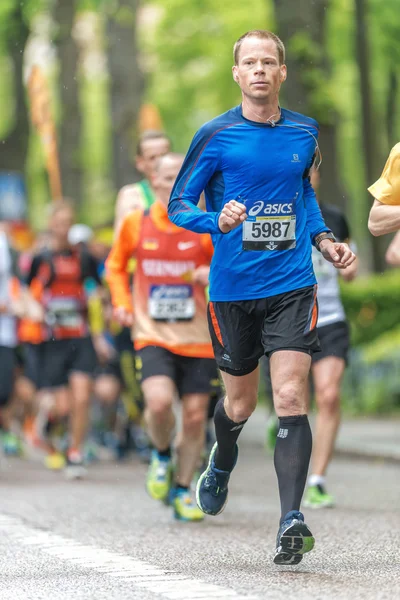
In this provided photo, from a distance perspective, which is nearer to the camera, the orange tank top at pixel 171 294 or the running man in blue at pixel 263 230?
the running man in blue at pixel 263 230

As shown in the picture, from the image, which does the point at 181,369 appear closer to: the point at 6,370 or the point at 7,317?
the point at 7,317

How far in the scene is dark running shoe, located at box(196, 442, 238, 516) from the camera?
734 cm

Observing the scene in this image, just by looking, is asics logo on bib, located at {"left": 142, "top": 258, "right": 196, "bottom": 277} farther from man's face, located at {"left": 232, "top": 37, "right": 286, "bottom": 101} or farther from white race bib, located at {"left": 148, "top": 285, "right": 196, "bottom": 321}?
man's face, located at {"left": 232, "top": 37, "right": 286, "bottom": 101}

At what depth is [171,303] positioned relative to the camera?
9164mm

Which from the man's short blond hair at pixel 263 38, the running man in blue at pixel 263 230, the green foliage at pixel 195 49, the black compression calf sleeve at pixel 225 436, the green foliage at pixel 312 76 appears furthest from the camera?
the green foliage at pixel 195 49

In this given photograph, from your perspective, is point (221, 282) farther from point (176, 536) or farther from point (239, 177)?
point (176, 536)

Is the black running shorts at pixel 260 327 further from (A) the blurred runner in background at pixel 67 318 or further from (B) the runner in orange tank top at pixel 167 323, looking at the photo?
(A) the blurred runner in background at pixel 67 318

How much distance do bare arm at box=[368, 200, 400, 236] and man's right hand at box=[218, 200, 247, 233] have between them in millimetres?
890

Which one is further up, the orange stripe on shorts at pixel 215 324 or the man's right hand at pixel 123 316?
the orange stripe on shorts at pixel 215 324

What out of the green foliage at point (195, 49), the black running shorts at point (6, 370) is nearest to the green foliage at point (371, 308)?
the black running shorts at point (6, 370)

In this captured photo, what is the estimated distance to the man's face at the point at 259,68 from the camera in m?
6.79

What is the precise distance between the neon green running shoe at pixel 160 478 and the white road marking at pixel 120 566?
29.7 inches

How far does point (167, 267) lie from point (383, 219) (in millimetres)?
2385

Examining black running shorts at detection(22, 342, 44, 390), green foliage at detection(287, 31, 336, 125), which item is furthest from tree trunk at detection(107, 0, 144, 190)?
black running shorts at detection(22, 342, 44, 390)
